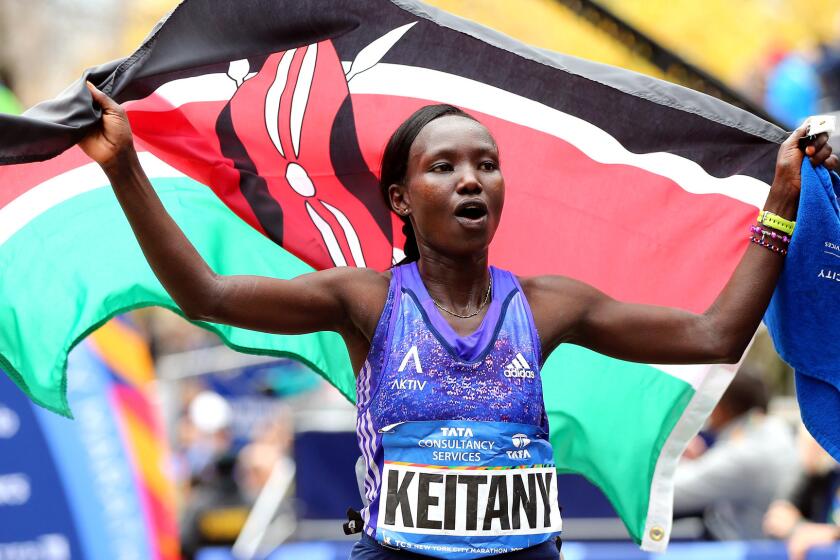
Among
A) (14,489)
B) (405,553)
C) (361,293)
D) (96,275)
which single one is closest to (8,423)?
(14,489)

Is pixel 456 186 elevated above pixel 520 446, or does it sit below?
above

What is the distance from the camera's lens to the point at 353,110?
14.6ft

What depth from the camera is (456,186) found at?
11.3 feet

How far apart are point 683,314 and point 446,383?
865 mm

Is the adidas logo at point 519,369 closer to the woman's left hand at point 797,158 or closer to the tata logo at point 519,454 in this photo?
the tata logo at point 519,454

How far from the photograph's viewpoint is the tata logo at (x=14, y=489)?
295 inches

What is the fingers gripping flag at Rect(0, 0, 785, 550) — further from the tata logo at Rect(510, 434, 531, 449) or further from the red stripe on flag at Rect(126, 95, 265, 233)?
the tata logo at Rect(510, 434, 531, 449)

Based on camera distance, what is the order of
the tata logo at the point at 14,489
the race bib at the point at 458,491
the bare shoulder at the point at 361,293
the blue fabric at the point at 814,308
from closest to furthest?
the race bib at the point at 458,491, the bare shoulder at the point at 361,293, the blue fabric at the point at 814,308, the tata logo at the point at 14,489

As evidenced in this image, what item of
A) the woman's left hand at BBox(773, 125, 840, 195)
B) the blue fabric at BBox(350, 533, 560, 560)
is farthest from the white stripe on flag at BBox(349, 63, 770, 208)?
the blue fabric at BBox(350, 533, 560, 560)

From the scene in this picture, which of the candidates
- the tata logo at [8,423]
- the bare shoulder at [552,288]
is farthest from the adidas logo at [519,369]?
the tata logo at [8,423]

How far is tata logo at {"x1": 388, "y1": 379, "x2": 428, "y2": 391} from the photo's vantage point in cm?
333

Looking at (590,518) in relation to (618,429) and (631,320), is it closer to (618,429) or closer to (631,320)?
(618,429)

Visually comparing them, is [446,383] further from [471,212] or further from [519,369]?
[471,212]

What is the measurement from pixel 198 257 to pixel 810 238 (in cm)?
182
